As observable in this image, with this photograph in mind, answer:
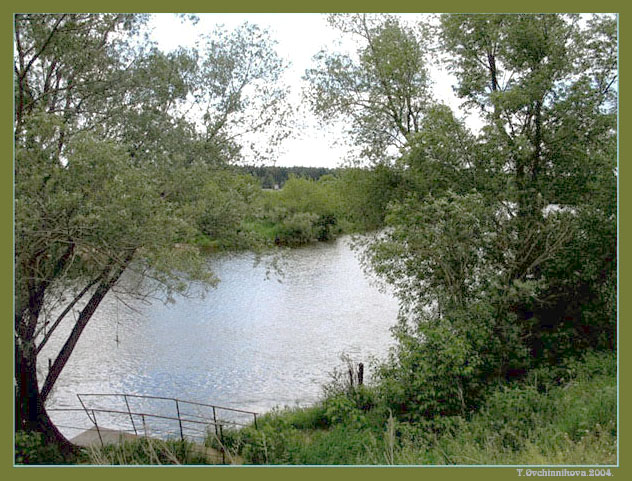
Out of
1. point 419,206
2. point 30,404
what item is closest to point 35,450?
point 30,404

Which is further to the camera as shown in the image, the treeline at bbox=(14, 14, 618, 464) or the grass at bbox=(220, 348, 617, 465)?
the treeline at bbox=(14, 14, 618, 464)

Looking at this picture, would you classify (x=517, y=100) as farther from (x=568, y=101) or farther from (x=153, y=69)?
(x=153, y=69)

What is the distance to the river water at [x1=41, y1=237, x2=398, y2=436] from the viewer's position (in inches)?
567

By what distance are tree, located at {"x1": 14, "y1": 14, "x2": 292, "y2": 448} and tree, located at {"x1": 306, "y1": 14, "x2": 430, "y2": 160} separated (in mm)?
4539

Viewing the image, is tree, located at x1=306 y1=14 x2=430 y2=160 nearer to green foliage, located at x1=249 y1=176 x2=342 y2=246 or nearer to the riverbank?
the riverbank

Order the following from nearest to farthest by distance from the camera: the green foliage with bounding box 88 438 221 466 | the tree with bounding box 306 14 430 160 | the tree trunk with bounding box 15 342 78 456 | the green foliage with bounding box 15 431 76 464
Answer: the green foliage with bounding box 88 438 221 466, the green foliage with bounding box 15 431 76 464, the tree trunk with bounding box 15 342 78 456, the tree with bounding box 306 14 430 160

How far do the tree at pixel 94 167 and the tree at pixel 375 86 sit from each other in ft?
14.9

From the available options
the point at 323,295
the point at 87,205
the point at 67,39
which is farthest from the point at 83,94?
the point at 323,295

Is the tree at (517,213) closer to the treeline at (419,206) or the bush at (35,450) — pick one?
the treeline at (419,206)

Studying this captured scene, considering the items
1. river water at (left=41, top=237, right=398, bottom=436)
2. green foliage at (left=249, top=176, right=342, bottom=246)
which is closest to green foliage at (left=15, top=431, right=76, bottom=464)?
river water at (left=41, top=237, right=398, bottom=436)

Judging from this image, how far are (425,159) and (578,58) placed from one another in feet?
11.3

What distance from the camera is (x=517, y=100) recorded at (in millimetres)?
10008

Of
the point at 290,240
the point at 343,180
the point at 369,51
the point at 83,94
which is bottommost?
the point at 290,240

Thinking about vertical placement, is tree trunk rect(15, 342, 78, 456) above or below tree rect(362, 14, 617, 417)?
below
